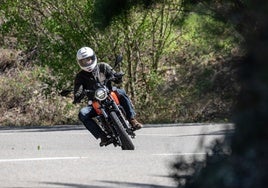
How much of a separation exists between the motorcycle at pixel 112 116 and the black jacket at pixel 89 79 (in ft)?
0.30

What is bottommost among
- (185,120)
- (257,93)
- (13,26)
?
(185,120)

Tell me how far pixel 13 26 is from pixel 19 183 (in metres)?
17.5

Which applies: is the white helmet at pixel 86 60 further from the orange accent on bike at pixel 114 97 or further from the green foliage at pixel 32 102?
the green foliage at pixel 32 102

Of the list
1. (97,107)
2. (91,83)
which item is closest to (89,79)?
(91,83)

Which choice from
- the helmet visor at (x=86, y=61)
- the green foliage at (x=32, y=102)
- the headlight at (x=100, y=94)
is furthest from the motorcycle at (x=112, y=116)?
the green foliage at (x=32, y=102)

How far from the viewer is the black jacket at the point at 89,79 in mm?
14992

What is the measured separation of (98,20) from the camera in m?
6.13

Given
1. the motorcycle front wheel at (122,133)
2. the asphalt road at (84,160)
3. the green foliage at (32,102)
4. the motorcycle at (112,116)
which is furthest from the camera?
the green foliage at (32,102)

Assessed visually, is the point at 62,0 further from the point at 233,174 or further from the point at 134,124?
the point at 233,174

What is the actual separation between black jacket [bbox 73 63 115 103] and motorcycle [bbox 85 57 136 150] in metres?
0.09

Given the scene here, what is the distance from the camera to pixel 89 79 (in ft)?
49.3

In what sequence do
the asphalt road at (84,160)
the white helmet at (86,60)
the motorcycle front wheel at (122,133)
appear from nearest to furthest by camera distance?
1. the asphalt road at (84,160)
2. the motorcycle front wheel at (122,133)
3. the white helmet at (86,60)

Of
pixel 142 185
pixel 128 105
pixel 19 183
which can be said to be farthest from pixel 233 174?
pixel 128 105

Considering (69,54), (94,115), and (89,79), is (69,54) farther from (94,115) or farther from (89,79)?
(89,79)
